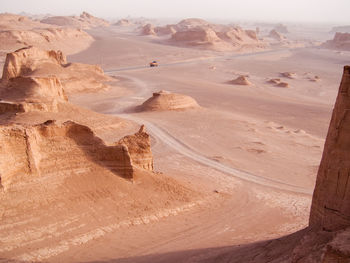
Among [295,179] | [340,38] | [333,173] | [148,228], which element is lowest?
[295,179]

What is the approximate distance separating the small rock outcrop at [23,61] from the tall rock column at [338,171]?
84.2 feet

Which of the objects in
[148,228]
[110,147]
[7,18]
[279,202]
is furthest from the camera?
[7,18]

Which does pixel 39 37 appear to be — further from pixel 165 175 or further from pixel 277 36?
pixel 277 36

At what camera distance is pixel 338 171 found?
6688 millimetres

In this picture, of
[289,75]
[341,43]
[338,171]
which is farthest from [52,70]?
[341,43]

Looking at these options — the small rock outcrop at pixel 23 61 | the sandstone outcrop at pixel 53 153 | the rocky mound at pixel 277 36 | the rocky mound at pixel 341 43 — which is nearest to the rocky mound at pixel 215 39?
the rocky mound at pixel 341 43

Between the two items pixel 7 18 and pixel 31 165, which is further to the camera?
→ pixel 7 18

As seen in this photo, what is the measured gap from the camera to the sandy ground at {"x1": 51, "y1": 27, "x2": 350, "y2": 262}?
907 centimetres

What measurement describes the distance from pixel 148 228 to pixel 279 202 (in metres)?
6.27

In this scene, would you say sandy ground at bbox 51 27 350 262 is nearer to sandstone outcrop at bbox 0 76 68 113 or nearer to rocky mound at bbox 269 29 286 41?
sandstone outcrop at bbox 0 76 68 113

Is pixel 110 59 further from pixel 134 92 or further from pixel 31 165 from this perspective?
pixel 31 165

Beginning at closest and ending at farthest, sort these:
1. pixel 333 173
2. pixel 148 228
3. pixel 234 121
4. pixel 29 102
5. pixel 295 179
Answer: pixel 333 173 → pixel 148 228 → pixel 295 179 → pixel 29 102 → pixel 234 121

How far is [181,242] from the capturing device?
366 inches

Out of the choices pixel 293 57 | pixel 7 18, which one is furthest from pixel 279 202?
pixel 7 18
